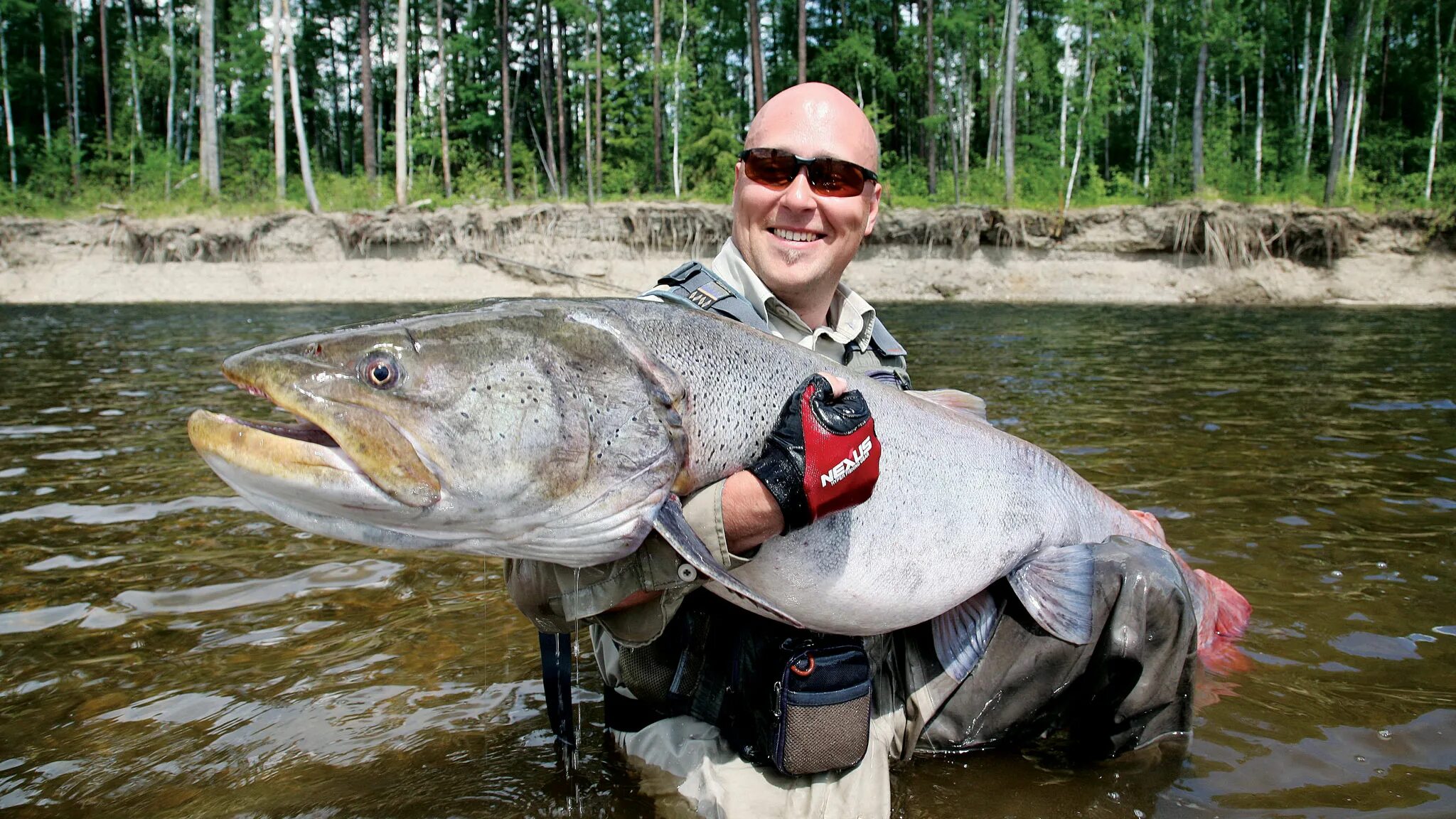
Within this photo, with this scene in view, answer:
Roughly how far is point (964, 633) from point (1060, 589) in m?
0.30

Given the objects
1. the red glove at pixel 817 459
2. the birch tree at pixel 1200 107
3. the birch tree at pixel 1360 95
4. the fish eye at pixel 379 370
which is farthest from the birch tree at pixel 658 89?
the fish eye at pixel 379 370

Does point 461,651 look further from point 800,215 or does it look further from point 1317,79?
point 1317,79

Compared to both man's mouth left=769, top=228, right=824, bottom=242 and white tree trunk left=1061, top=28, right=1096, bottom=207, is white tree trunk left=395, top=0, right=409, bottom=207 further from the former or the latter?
man's mouth left=769, top=228, right=824, bottom=242

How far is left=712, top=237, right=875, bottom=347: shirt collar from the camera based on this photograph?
2.95 metres

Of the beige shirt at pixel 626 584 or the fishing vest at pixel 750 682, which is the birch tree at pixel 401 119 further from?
the beige shirt at pixel 626 584

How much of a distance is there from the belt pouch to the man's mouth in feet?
4.42

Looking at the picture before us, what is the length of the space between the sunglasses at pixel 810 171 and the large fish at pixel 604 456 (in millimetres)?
816

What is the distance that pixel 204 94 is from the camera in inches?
1159

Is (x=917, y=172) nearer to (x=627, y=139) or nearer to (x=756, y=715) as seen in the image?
(x=627, y=139)

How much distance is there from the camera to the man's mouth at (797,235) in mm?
3004

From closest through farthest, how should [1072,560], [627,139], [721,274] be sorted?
[1072,560], [721,274], [627,139]

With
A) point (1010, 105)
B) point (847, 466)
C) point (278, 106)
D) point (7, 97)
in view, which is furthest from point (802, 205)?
point (7, 97)

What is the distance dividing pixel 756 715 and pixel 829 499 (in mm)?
692

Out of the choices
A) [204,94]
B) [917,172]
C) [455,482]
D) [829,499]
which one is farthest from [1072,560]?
[917,172]
